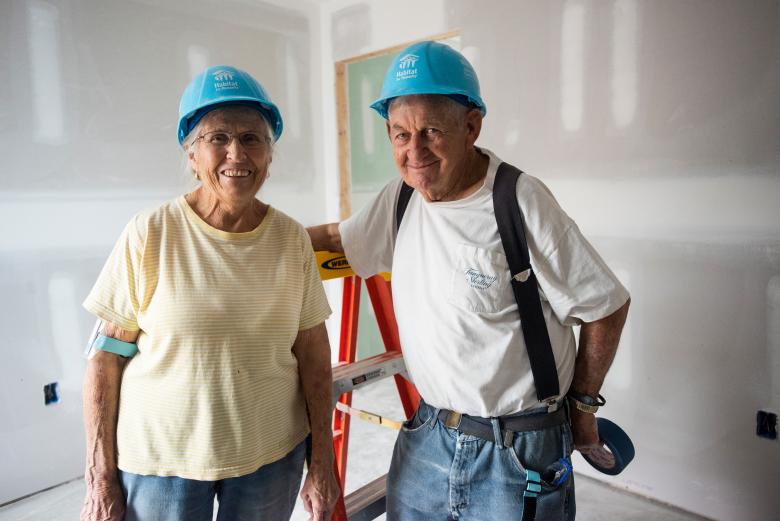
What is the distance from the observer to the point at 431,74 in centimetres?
132

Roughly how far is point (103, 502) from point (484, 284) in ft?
3.27

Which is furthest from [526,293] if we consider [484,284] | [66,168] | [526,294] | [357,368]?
[66,168]

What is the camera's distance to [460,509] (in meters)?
1.38

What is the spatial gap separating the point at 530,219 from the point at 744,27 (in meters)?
1.87

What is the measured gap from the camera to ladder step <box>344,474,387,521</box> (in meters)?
1.69

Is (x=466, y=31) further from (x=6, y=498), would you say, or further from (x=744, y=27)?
(x=6, y=498)

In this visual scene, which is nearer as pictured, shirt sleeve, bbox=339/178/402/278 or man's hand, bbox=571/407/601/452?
man's hand, bbox=571/407/601/452

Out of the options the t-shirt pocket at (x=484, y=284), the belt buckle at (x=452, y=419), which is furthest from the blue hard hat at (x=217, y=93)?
the belt buckle at (x=452, y=419)

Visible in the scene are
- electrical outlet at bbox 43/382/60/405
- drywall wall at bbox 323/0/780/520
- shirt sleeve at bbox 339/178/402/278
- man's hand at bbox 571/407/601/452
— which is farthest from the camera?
electrical outlet at bbox 43/382/60/405

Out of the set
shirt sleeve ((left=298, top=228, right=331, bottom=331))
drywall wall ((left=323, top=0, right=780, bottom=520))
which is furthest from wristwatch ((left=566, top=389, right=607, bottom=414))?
drywall wall ((left=323, top=0, right=780, bottom=520))

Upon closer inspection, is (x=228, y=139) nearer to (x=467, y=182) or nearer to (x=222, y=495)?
(x=467, y=182)

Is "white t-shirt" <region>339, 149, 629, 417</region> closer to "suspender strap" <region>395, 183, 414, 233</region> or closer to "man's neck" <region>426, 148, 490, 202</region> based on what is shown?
"man's neck" <region>426, 148, 490, 202</region>

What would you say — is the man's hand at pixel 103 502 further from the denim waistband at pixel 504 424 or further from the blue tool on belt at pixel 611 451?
the blue tool on belt at pixel 611 451

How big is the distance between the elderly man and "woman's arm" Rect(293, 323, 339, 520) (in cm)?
24
